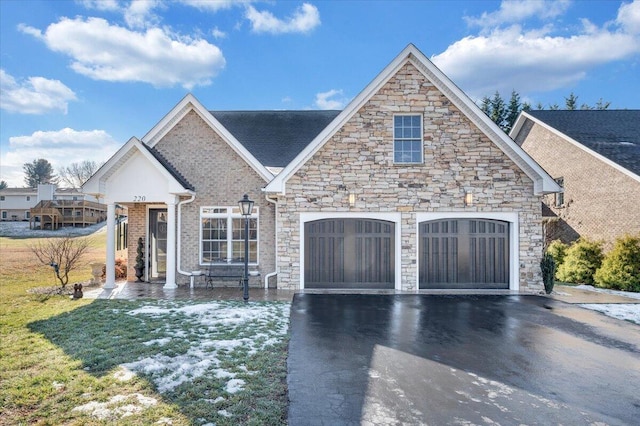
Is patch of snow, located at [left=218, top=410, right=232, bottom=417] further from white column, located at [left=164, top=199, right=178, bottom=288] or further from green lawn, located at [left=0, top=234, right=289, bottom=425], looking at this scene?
white column, located at [left=164, top=199, right=178, bottom=288]

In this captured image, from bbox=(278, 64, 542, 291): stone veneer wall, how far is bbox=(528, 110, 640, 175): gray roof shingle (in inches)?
237

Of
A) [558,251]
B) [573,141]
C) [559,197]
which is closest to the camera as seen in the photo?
[558,251]

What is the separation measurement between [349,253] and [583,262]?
957 cm

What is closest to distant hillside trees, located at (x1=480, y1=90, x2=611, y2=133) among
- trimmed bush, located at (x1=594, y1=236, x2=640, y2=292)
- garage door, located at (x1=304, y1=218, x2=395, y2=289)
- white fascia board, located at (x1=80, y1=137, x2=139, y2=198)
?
trimmed bush, located at (x1=594, y1=236, x2=640, y2=292)

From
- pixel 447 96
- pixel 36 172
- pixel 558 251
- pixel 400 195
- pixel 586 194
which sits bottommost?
pixel 558 251

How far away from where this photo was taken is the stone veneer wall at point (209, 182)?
38.6ft

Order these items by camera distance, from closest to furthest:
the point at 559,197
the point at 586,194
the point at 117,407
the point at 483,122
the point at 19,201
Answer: the point at 117,407 → the point at 483,122 → the point at 586,194 → the point at 559,197 → the point at 19,201

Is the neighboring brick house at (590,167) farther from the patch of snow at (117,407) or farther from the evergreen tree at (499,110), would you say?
the evergreen tree at (499,110)

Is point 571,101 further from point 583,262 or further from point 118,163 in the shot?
point 118,163

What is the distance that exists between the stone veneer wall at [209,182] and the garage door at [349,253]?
1509mm

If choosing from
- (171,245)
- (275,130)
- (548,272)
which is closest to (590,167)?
(548,272)

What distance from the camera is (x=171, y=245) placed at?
439 inches

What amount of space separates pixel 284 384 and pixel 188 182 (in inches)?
364

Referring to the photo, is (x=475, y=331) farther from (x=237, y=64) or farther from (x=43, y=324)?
(x=237, y=64)
